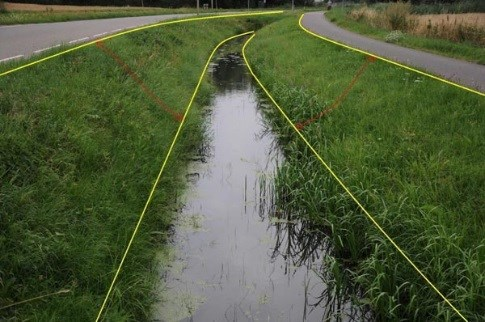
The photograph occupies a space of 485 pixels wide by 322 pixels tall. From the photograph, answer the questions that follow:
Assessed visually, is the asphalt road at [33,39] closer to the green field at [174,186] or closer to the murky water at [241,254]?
the green field at [174,186]

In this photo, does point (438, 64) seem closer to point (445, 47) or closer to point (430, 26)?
point (445, 47)

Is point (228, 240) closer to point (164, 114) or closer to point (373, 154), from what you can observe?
point (373, 154)

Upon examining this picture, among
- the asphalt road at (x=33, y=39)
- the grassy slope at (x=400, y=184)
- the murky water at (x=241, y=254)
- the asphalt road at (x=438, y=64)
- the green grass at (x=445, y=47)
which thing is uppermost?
the asphalt road at (x=33, y=39)

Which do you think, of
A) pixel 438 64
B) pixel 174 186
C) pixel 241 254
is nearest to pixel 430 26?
pixel 438 64

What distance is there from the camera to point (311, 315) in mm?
5051

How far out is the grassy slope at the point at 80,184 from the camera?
14.9ft

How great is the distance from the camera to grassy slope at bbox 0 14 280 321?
455cm

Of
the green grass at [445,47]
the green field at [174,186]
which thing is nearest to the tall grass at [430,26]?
the green grass at [445,47]

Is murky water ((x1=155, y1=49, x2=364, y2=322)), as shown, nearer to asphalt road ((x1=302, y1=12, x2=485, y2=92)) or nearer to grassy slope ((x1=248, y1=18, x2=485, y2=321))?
grassy slope ((x1=248, y1=18, x2=485, y2=321))

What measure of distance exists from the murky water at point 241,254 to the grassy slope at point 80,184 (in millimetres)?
340

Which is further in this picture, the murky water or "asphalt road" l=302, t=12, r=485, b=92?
"asphalt road" l=302, t=12, r=485, b=92

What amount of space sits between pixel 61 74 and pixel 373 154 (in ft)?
18.6

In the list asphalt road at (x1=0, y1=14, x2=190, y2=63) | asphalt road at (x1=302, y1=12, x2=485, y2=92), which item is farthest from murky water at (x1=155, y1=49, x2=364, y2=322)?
asphalt road at (x1=0, y1=14, x2=190, y2=63)

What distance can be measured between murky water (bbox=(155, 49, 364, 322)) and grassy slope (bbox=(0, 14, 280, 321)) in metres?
0.34
